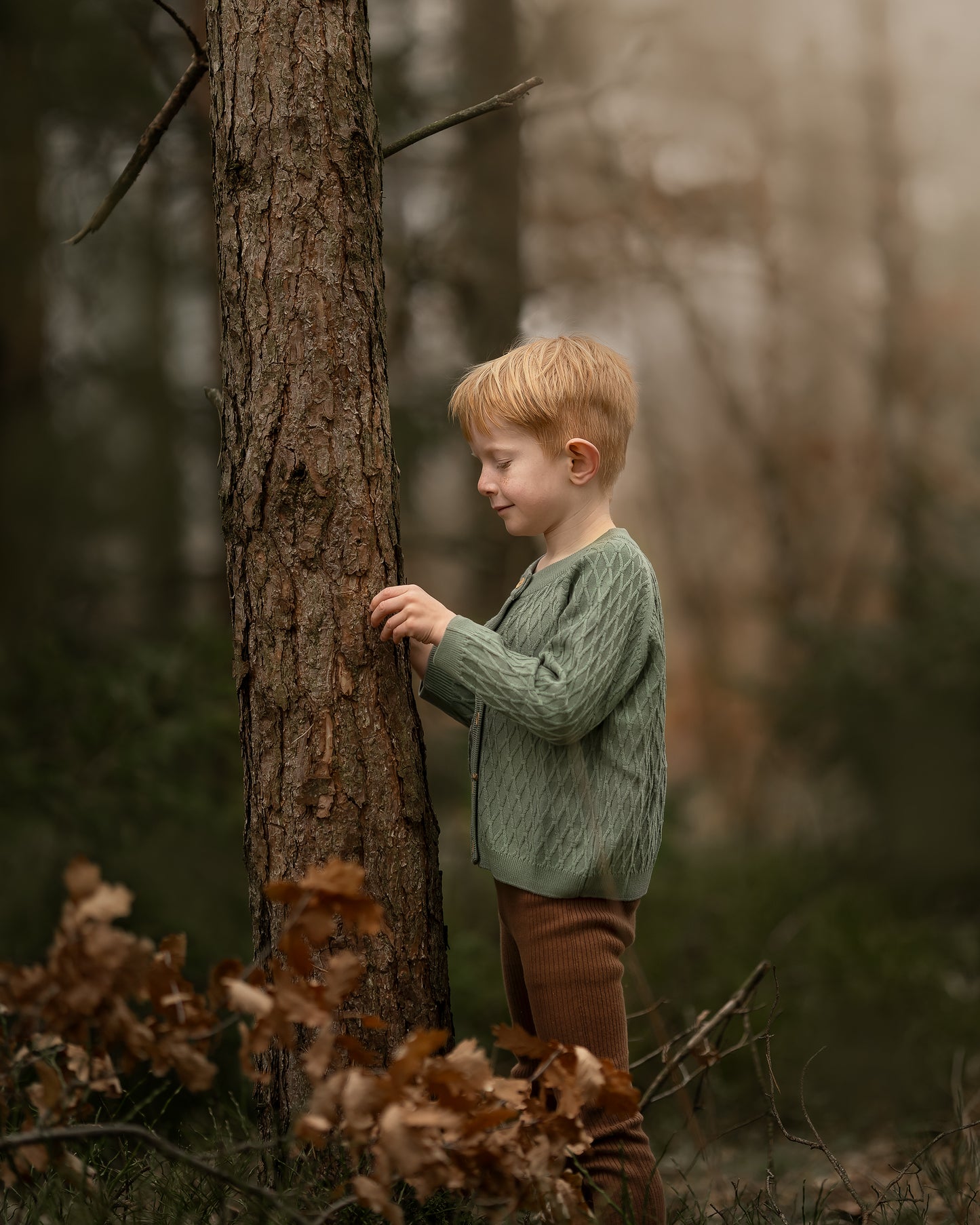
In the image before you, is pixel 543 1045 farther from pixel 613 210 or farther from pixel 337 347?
pixel 613 210

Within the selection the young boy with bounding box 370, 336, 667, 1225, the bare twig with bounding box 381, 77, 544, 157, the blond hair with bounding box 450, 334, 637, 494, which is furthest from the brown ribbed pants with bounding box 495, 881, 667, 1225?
the bare twig with bounding box 381, 77, 544, 157

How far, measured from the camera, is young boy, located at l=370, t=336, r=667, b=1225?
80.1 inches

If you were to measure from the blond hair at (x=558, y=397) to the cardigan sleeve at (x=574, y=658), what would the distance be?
0.24 m

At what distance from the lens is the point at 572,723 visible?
6.61 ft

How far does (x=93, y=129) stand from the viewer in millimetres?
5160

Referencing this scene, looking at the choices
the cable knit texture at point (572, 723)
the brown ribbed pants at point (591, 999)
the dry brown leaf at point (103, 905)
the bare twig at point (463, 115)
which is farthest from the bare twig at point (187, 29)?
the brown ribbed pants at point (591, 999)

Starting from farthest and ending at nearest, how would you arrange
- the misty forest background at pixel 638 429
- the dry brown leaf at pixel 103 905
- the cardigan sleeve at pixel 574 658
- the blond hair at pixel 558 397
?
the misty forest background at pixel 638 429
the blond hair at pixel 558 397
the cardigan sleeve at pixel 574 658
the dry brown leaf at pixel 103 905

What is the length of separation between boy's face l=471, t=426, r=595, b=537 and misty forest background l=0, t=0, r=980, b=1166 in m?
0.66

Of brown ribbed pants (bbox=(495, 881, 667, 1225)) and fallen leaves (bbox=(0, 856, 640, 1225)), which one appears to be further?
brown ribbed pants (bbox=(495, 881, 667, 1225))

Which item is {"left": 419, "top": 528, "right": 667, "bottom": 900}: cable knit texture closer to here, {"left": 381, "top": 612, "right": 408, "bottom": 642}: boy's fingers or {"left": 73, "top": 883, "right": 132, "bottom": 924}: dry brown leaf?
{"left": 381, "top": 612, "right": 408, "bottom": 642}: boy's fingers

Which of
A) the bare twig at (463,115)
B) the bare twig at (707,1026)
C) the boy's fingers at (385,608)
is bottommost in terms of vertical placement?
→ the bare twig at (707,1026)

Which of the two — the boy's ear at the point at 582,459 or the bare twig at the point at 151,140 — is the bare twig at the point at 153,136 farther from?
the boy's ear at the point at 582,459

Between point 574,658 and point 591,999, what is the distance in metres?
0.64

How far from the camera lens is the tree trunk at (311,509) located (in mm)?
2094
